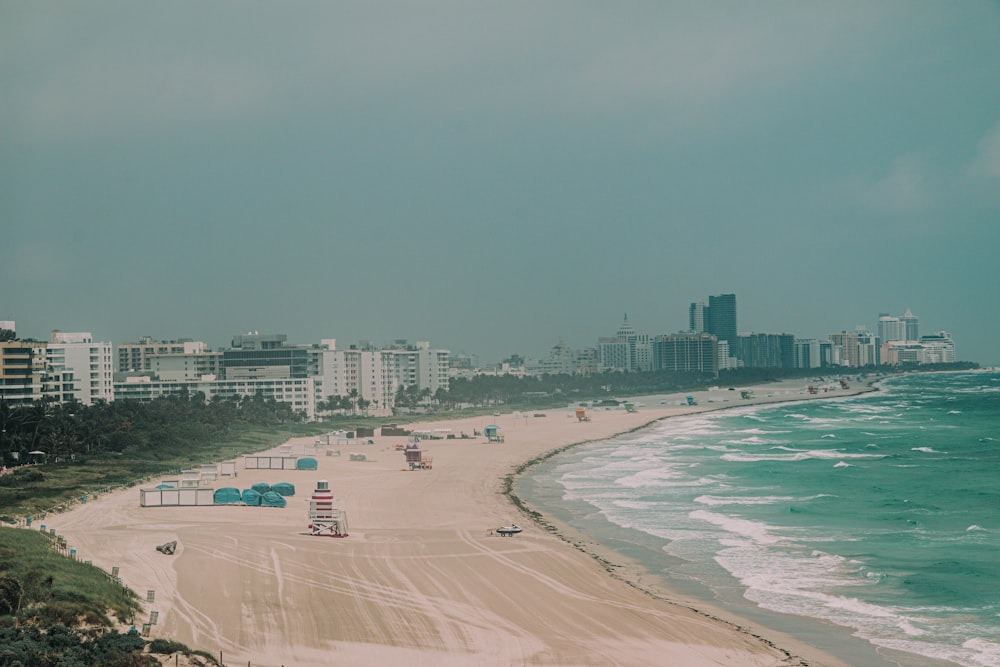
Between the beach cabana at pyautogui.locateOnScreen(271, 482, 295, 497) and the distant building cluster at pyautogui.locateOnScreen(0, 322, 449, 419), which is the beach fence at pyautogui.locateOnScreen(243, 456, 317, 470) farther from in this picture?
the distant building cluster at pyautogui.locateOnScreen(0, 322, 449, 419)

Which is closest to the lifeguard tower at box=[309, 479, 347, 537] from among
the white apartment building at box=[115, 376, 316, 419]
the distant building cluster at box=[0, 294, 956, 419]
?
the distant building cluster at box=[0, 294, 956, 419]

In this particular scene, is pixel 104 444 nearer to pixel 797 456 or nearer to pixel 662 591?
pixel 797 456

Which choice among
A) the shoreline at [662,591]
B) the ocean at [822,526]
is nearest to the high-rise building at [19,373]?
the ocean at [822,526]

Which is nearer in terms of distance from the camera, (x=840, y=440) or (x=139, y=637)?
(x=139, y=637)

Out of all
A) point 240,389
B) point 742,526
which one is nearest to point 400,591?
point 742,526

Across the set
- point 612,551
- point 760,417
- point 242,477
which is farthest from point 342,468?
point 760,417

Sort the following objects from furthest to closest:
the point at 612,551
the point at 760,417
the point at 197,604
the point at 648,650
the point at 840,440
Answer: the point at 760,417 → the point at 840,440 → the point at 612,551 → the point at 197,604 → the point at 648,650

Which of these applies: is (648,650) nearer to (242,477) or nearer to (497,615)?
(497,615)
